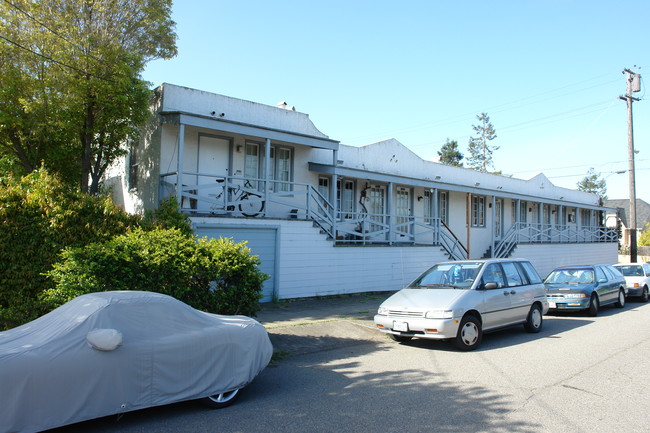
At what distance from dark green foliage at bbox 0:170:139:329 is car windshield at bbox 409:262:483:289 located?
6.26 metres

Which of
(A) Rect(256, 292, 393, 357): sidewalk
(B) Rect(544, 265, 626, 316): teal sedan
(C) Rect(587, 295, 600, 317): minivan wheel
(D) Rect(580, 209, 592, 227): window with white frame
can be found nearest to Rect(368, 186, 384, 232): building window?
(A) Rect(256, 292, 393, 357): sidewalk

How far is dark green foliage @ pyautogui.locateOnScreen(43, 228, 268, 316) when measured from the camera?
7.75 m

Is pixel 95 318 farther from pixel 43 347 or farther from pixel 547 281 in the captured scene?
A: pixel 547 281

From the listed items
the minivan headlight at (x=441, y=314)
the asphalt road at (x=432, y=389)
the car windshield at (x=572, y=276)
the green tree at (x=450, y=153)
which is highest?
the green tree at (x=450, y=153)

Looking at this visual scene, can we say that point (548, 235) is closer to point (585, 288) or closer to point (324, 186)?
point (585, 288)

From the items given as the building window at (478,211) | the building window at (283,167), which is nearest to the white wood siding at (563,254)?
the building window at (478,211)

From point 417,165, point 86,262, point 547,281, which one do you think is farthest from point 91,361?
point 417,165

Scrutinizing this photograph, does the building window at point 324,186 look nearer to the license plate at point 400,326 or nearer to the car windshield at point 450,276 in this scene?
the car windshield at point 450,276

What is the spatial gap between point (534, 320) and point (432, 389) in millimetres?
5070

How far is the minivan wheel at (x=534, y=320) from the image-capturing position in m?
10.4

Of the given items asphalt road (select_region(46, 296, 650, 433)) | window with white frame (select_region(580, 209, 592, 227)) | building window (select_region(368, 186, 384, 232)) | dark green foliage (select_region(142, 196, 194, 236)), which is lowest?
asphalt road (select_region(46, 296, 650, 433))

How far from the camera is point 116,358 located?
16.1 feet

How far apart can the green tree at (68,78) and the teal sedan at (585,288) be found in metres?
11.9

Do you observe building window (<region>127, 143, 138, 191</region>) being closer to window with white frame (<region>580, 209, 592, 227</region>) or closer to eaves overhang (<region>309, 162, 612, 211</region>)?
eaves overhang (<region>309, 162, 612, 211</region>)
